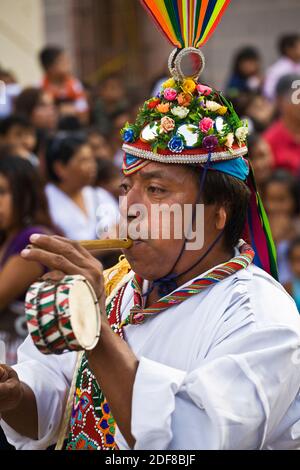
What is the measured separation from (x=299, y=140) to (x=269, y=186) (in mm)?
1151

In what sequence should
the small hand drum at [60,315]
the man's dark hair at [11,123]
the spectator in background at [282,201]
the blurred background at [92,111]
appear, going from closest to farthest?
the small hand drum at [60,315] → the blurred background at [92,111] → the spectator in background at [282,201] → the man's dark hair at [11,123]

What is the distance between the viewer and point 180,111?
10.0 ft

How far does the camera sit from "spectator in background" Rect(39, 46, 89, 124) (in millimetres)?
10148

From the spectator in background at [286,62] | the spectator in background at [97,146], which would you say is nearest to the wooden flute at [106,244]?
the spectator in background at [97,146]

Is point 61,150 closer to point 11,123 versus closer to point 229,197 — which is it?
point 11,123

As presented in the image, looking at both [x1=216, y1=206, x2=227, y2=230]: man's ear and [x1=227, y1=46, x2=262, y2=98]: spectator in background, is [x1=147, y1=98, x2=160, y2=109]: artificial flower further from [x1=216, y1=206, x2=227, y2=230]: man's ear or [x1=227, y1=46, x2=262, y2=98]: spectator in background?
[x1=227, y1=46, x2=262, y2=98]: spectator in background

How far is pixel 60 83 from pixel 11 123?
2.64 m

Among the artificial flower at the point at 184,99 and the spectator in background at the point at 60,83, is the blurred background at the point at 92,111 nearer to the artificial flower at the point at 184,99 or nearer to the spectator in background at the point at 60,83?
the spectator in background at the point at 60,83

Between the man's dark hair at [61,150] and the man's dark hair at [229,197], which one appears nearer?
the man's dark hair at [229,197]

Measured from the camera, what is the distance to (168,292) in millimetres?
3121

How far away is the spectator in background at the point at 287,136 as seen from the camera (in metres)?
8.55

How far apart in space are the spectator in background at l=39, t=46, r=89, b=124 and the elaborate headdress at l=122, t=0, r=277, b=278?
277 inches

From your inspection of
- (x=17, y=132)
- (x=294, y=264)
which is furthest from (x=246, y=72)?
(x=294, y=264)

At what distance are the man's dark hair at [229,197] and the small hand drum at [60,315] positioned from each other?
672mm
